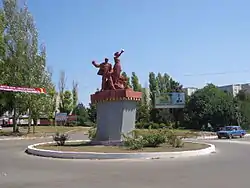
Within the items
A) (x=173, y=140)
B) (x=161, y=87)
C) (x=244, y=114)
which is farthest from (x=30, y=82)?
(x=161, y=87)

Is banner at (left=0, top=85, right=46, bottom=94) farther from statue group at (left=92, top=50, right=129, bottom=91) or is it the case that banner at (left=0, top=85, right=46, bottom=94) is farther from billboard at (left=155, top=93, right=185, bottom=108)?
billboard at (left=155, top=93, right=185, bottom=108)

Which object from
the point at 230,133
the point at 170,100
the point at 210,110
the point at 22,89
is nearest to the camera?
the point at 22,89

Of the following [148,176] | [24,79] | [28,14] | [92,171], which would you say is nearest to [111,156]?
[92,171]

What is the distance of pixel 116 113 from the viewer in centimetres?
2469

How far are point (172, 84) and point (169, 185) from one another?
249 ft

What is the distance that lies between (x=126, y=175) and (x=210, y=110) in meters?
57.3

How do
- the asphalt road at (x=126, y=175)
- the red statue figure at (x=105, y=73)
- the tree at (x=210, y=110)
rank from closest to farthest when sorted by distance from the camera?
the asphalt road at (x=126, y=175) < the red statue figure at (x=105, y=73) < the tree at (x=210, y=110)

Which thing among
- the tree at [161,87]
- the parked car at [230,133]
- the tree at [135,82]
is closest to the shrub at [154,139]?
the parked car at [230,133]

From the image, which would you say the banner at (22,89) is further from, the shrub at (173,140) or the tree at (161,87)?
the tree at (161,87)

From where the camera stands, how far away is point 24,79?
44156 mm

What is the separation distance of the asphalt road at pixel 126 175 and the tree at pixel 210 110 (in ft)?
173

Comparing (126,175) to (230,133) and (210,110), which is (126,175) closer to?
(230,133)

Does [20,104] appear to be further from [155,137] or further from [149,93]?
[149,93]

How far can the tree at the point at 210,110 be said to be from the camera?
2655 inches
